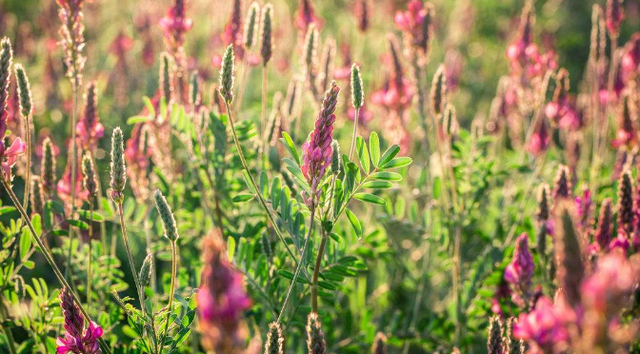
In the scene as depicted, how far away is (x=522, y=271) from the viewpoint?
6.46 feet

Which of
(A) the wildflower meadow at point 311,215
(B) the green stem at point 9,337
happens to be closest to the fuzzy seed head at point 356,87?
(A) the wildflower meadow at point 311,215

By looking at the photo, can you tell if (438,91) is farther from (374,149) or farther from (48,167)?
(48,167)

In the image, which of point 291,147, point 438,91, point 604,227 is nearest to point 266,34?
point 291,147

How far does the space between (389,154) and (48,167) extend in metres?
1.28

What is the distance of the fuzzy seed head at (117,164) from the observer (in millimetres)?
1642

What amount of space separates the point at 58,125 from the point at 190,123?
8.64ft

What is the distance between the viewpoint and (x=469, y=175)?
9.53 feet

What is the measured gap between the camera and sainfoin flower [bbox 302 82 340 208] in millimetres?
1643

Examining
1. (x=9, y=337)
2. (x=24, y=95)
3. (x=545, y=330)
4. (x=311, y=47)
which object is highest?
(x=311, y=47)

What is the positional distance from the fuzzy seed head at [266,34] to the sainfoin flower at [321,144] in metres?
0.77

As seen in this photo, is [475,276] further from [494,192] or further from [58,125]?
[58,125]

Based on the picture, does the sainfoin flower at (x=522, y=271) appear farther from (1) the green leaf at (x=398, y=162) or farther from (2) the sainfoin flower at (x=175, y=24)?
(2) the sainfoin flower at (x=175, y=24)

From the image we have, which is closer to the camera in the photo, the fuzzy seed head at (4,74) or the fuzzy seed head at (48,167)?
the fuzzy seed head at (4,74)

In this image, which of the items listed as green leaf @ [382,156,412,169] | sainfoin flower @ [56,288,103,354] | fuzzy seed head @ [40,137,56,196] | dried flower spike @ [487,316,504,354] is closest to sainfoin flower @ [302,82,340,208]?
green leaf @ [382,156,412,169]
